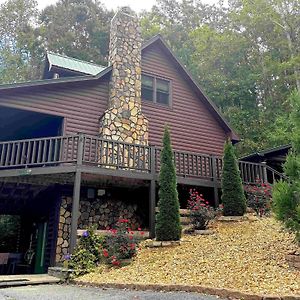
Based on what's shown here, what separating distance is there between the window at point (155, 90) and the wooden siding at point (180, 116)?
0.23 meters

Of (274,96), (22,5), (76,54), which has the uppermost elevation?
(22,5)

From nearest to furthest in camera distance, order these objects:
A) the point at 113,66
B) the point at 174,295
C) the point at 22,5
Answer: the point at 174,295
the point at 113,66
the point at 22,5

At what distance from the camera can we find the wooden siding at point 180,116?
46.6 feet

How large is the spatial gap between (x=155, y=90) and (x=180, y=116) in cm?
153

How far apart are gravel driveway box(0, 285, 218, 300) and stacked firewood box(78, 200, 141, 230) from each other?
15.2 feet

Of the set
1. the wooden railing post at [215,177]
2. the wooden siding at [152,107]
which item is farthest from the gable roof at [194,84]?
the wooden railing post at [215,177]

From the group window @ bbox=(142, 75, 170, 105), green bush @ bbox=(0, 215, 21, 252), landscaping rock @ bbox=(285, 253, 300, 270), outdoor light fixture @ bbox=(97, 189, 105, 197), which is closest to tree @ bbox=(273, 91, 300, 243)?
landscaping rock @ bbox=(285, 253, 300, 270)

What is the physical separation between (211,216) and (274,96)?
19.7 m

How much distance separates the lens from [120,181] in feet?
36.8

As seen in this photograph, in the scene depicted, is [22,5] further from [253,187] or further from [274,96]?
[253,187]

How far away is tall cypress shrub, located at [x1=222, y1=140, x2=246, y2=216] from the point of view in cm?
1048

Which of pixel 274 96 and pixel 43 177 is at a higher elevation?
pixel 274 96

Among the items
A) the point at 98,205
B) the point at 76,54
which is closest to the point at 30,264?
the point at 98,205

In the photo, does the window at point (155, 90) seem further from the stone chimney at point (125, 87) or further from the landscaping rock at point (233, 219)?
the landscaping rock at point (233, 219)
